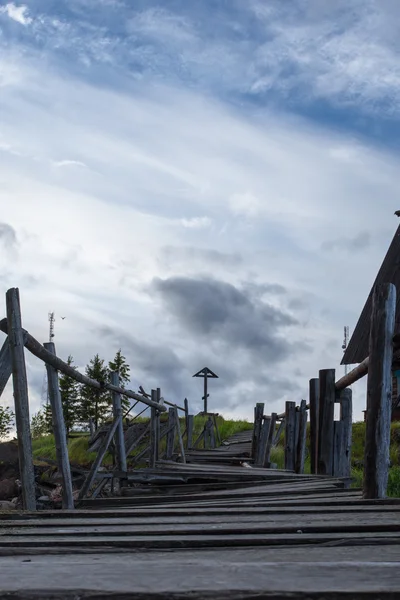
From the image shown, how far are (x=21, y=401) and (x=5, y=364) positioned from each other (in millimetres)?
315

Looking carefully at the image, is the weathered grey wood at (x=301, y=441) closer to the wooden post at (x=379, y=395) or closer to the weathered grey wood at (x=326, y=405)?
the weathered grey wood at (x=326, y=405)

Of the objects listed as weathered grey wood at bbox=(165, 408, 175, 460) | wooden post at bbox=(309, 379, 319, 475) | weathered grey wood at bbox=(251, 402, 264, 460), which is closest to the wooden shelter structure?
weathered grey wood at bbox=(251, 402, 264, 460)

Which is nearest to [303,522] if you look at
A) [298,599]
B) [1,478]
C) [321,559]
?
[321,559]

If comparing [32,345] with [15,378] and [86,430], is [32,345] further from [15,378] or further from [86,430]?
[86,430]

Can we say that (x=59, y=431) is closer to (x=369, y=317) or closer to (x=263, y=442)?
(x=263, y=442)

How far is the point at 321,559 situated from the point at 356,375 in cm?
399

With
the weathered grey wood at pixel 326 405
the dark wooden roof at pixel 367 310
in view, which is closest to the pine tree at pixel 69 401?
the dark wooden roof at pixel 367 310

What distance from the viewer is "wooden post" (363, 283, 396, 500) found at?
16.2 ft

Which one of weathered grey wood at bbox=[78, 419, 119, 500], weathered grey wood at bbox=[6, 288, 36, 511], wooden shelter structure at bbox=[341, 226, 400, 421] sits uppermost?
wooden shelter structure at bbox=[341, 226, 400, 421]

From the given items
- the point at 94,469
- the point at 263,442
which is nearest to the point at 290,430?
the point at 263,442

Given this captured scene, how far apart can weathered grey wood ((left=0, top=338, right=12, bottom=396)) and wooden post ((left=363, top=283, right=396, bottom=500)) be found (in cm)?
267

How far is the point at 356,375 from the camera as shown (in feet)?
19.9

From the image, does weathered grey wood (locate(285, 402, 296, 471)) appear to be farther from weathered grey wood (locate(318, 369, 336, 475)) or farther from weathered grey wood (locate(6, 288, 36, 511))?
weathered grey wood (locate(6, 288, 36, 511))

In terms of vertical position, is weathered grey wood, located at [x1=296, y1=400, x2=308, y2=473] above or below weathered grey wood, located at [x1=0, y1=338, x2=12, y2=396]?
below
